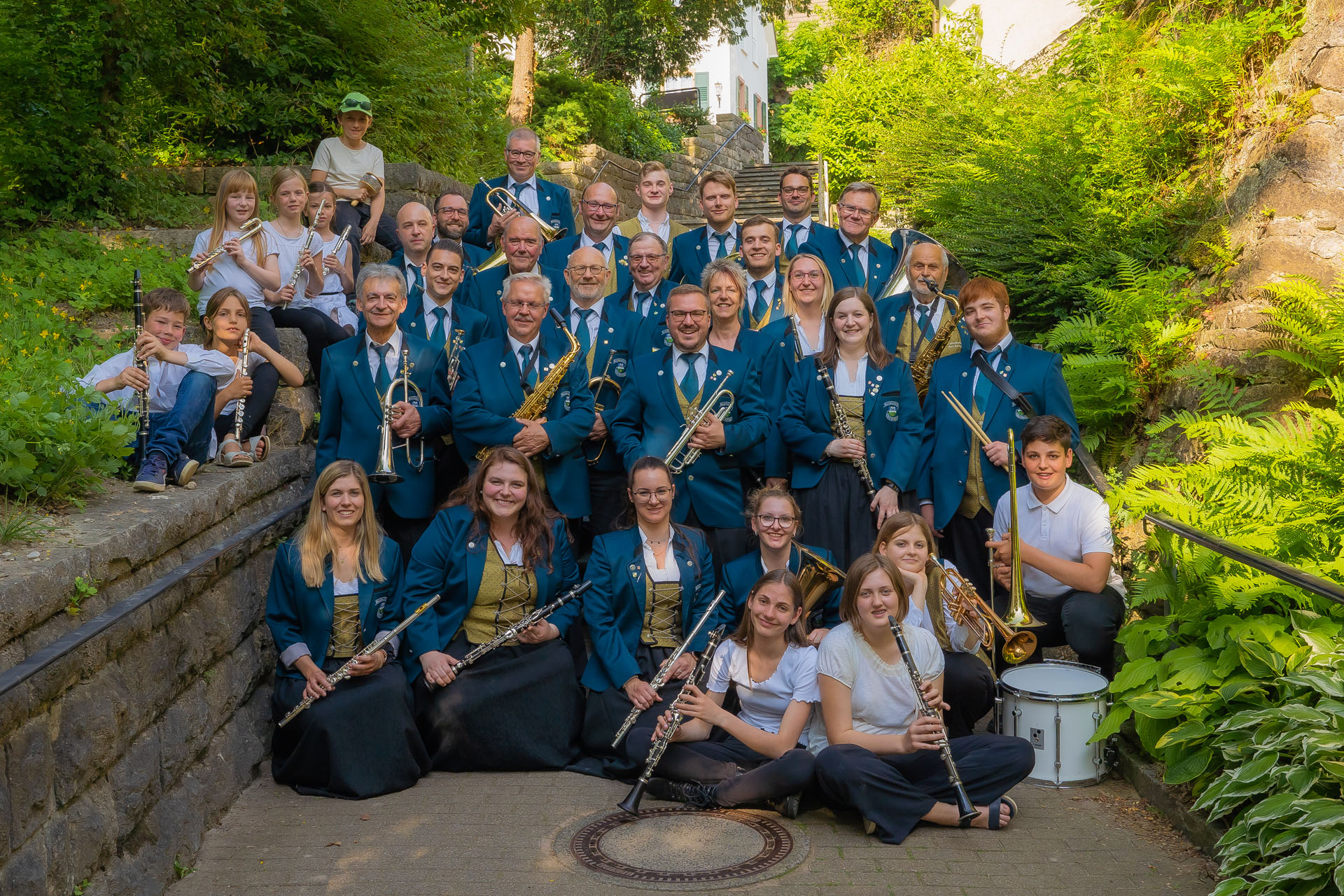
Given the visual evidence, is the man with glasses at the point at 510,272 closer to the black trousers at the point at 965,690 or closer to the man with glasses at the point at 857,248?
the man with glasses at the point at 857,248

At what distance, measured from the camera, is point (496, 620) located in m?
4.86

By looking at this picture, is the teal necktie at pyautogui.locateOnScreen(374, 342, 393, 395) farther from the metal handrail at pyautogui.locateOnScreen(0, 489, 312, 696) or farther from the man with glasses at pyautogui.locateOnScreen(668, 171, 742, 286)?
the man with glasses at pyautogui.locateOnScreen(668, 171, 742, 286)

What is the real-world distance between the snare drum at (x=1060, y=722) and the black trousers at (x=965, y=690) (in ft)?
0.28

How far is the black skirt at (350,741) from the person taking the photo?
175 inches

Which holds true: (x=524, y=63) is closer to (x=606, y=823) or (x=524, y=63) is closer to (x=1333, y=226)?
(x=1333, y=226)

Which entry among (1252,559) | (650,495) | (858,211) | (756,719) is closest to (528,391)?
(650,495)

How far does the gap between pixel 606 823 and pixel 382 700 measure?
3.45 feet

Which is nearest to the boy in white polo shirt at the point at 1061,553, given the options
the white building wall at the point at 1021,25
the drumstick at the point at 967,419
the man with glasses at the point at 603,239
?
the drumstick at the point at 967,419

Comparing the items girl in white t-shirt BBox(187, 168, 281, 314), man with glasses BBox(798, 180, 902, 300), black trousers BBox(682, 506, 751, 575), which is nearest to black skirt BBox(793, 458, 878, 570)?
black trousers BBox(682, 506, 751, 575)

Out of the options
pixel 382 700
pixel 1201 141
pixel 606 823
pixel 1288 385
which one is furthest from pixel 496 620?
pixel 1201 141

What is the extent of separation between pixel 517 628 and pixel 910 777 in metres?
1.69

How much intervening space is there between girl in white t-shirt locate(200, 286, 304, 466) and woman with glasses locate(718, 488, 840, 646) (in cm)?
209

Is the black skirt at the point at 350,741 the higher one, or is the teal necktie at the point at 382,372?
the teal necktie at the point at 382,372

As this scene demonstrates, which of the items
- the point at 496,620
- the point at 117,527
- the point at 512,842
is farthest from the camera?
→ the point at 496,620
